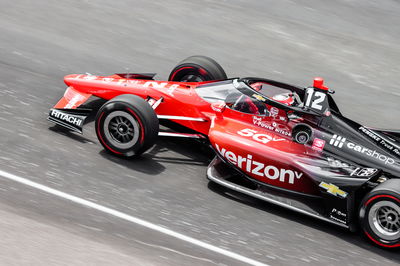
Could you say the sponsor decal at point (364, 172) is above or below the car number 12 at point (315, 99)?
below

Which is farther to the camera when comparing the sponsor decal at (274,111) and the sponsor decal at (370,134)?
the sponsor decal at (274,111)

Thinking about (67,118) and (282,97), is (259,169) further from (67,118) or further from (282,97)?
(67,118)

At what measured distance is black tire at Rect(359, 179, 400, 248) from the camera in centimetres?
681

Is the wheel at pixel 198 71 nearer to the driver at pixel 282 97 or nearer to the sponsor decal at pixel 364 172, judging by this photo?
the driver at pixel 282 97

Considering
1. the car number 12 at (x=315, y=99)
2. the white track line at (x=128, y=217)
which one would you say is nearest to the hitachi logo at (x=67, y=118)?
the white track line at (x=128, y=217)

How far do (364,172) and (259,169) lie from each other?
1.26 metres

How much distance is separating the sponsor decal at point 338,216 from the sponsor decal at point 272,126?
3.98ft

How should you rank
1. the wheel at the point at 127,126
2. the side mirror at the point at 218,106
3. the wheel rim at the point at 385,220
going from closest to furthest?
1. the wheel rim at the point at 385,220
2. the wheel at the point at 127,126
3. the side mirror at the point at 218,106

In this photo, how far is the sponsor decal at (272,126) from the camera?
7906mm

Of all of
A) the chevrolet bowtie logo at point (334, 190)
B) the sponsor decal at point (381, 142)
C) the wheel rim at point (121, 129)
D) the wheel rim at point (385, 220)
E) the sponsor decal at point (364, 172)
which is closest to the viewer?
the wheel rim at point (385, 220)

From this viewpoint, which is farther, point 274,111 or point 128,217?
point 274,111

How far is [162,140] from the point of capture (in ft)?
29.2

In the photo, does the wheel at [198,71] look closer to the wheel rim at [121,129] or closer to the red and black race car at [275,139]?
the red and black race car at [275,139]

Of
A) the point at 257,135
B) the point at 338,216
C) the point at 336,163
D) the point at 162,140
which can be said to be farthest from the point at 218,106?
the point at 338,216
